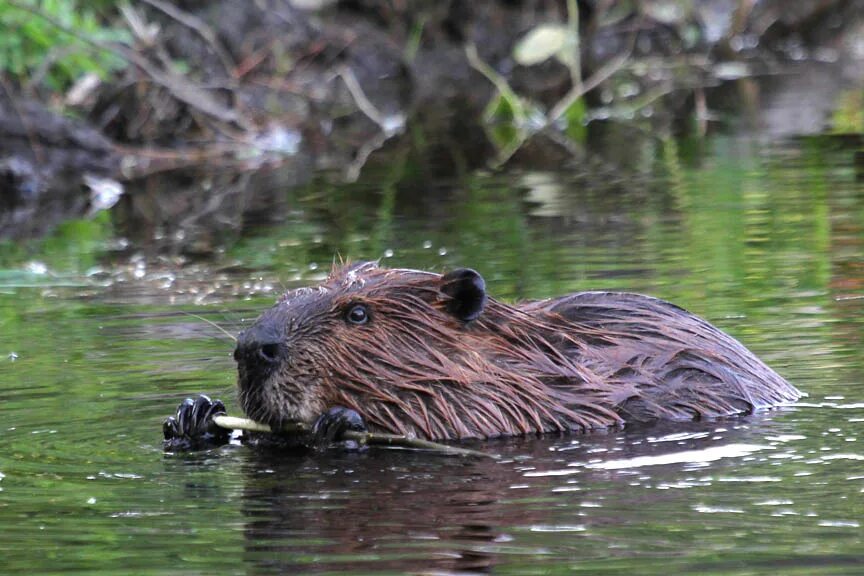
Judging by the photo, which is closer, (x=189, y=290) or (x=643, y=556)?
(x=643, y=556)

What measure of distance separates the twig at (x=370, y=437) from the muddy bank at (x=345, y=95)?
190 inches

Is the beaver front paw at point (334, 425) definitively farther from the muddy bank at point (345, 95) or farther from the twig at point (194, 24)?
the twig at point (194, 24)

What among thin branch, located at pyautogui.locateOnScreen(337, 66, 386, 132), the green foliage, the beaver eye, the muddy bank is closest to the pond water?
the beaver eye

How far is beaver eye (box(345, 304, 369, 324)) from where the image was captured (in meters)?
5.29

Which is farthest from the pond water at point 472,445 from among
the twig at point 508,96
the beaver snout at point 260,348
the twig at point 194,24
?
the twig at point 508,96

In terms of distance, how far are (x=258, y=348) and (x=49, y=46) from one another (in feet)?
31.2

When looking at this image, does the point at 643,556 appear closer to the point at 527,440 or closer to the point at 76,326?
the point at 527,440

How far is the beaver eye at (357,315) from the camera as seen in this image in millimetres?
5293

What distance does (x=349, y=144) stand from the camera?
16.1m

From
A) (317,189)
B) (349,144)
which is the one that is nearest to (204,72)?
(349,144)

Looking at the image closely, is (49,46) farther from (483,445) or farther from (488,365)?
(483,445)

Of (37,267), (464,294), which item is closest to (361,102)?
(37,267)

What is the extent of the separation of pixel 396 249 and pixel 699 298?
2.33m

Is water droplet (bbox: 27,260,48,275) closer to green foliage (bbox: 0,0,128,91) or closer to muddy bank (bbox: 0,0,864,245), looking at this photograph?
muddy bank (bbox: 0,0,864,245)
